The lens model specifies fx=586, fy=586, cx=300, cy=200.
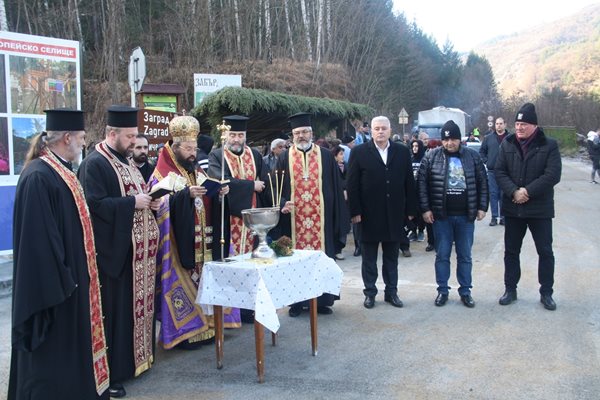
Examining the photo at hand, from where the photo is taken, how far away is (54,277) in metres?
3.49

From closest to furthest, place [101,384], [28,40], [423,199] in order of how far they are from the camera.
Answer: [101,384]
[423,199]
[28,40]

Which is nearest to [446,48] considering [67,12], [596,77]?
[596,77]

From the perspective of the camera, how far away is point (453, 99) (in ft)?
210

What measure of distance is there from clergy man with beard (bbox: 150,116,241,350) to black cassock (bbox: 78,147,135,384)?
58 centimetres

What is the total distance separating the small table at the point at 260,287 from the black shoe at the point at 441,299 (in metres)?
2.07

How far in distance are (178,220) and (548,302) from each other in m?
4.06

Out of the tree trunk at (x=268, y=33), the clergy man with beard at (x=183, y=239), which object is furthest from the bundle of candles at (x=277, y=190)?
the tree trunk at (x=268, y=33)

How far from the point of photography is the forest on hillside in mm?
22750

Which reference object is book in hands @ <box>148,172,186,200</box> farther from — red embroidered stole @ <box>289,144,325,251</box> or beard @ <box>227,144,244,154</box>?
red embroidered stole @ <box>289,144,325,251</box>

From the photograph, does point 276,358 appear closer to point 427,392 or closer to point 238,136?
point 427,392

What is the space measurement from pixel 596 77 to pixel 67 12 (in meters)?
68.2

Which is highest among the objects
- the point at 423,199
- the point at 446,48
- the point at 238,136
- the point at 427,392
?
the point at 446,48

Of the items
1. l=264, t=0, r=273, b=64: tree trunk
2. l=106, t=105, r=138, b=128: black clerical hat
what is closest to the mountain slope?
l=264, t=0, r=273, b=64: tree trunk

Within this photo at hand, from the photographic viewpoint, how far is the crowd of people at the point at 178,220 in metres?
3.59
